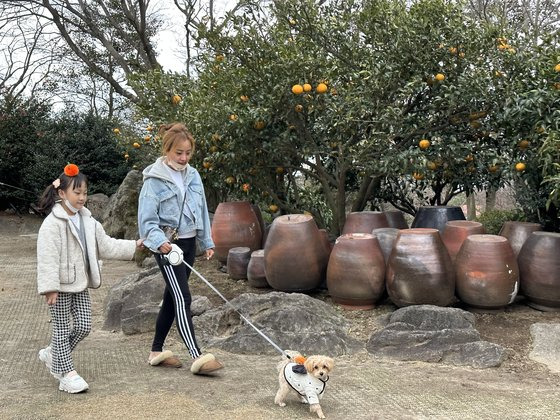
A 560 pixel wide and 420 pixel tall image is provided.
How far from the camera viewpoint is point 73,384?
314 cm

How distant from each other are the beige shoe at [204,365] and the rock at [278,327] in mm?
645

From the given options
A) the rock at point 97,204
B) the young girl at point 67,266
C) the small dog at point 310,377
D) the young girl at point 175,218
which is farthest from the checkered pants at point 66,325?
the rock at point 97,204

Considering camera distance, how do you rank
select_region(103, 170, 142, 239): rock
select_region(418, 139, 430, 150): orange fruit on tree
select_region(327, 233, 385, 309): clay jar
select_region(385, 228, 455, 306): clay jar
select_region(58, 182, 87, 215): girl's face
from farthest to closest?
select_region(103, 170, 142, 239): rock, select_region(418, 139, 430, 150): orange fruit on tree, select_region(327, 233, 385, 309): clay jar, select_region(385, 228, 455, 306): clay jar, select_region(58, 182, 87, 215): girl's face

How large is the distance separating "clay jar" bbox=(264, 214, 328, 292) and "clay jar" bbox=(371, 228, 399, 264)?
0.53 metres

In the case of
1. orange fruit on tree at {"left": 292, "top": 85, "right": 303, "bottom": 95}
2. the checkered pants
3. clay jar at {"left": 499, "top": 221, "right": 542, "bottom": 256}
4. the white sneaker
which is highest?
orange fruit on tree at {"left": 292, "top": 85, "right": 303, "bottom": 95}

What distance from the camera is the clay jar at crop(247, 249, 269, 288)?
18.8 ft

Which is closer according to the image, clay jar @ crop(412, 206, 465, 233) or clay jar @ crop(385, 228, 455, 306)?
clay jar @ crop(385, 228, 455, 306)

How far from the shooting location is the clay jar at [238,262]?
244 inches

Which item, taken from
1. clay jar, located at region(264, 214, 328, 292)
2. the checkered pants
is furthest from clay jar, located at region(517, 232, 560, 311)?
the checkered pants

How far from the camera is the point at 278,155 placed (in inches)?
252

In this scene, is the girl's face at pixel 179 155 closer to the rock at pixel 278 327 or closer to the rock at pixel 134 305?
the rock at pixel 278 327

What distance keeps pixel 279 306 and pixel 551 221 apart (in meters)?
3.27

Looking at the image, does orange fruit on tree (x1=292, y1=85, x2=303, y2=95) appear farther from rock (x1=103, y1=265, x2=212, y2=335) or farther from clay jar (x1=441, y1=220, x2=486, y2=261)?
rock (x1=103, y1=265, x2=212, y2=335)

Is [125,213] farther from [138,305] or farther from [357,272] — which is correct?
[357,272]
